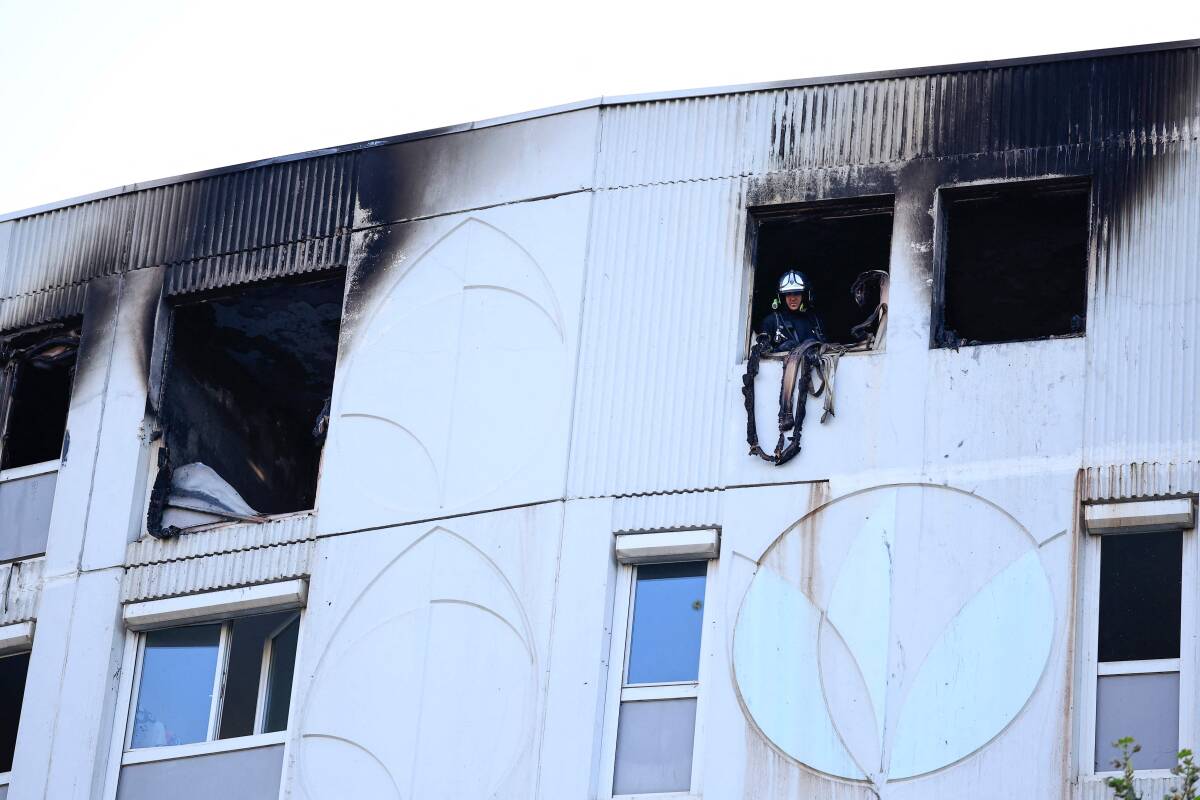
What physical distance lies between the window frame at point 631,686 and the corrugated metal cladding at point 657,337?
822 mm

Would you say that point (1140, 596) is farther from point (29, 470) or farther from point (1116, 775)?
point (29, 470)

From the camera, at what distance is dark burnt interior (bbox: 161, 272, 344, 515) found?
88.1 ft

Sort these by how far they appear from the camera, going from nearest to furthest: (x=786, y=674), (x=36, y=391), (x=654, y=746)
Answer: (x=786, y=674), (x=654, y=746), (x=36, y=391)

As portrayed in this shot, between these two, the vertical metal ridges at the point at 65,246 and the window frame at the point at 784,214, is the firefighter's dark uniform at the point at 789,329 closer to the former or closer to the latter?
the window frame at the point at 784,214

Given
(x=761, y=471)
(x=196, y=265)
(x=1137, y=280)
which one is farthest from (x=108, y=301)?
(x=1137, y=280)

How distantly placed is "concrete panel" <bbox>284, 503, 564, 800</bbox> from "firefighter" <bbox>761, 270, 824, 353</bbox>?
8.51 ft

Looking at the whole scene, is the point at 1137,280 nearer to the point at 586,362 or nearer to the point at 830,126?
the point at 830,126

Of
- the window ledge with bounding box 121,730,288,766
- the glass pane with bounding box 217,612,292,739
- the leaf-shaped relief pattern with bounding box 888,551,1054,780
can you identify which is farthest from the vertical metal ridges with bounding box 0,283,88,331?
the leaf-shaped relief pattern with bounding box 888,551,1054,780

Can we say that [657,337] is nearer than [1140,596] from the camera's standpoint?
No

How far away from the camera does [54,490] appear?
26.7 meters

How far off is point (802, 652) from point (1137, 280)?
442 centimetres

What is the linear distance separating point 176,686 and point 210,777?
1.17m

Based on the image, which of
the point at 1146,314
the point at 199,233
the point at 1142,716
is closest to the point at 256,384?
the point at 199,233

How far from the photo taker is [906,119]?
78.1 ft
